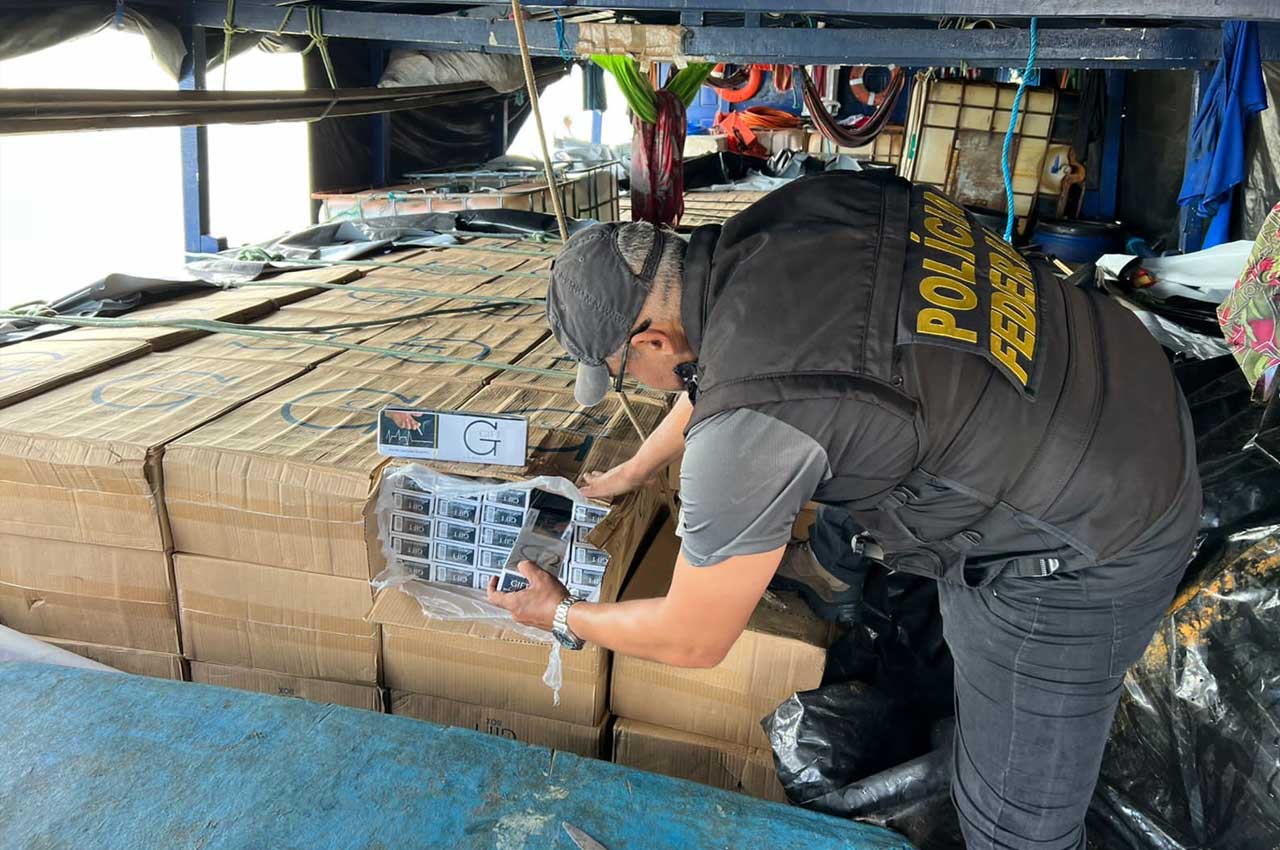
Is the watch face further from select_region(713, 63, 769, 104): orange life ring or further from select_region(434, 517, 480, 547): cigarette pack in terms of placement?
select_region(713, 63, 769, 104): orange life ring

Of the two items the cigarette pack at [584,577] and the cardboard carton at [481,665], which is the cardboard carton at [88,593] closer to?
the cardboard carton at [481,665]

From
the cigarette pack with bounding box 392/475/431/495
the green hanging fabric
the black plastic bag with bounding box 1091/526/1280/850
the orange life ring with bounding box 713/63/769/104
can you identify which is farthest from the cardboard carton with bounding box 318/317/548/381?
the orange life ring with bounding box 713/63/769/104

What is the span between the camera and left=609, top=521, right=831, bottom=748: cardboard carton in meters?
1.76

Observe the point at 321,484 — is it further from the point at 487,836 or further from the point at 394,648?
the point at 487,836

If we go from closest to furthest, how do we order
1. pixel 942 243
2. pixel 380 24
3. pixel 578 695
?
pixel 942 243 → pixel 578 695 → pixel 380 24

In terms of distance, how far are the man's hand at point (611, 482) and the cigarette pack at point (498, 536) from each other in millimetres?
177

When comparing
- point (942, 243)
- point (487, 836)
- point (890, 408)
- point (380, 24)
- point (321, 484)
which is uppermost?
point (380, 24)

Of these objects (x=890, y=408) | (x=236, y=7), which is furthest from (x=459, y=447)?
(x=236, y=7)

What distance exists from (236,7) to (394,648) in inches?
138

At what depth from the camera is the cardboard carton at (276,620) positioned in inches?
70.7

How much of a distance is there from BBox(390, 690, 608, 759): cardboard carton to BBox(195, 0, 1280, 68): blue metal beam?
248 centimetres

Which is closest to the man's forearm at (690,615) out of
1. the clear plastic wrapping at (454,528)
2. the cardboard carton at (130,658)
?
the clear plastic wrapping at (454,528)

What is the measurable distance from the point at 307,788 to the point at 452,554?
0.50m

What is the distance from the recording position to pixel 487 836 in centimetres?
145
